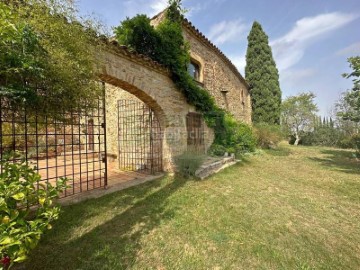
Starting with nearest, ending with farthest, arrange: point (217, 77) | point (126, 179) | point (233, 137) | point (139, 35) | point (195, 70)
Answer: point (126, 179)
point (139, 35)
point (233, 137)
point (195, 70)
point (217, 77)

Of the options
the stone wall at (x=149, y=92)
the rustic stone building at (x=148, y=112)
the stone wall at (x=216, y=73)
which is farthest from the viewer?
the stone wall at (x=216, y=73)

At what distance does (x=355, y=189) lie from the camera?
192 inches

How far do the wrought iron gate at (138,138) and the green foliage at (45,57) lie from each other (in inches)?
131

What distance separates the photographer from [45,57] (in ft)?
6.82

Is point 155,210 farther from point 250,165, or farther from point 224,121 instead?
point 224,121

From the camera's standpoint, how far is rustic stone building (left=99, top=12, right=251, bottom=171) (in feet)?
14.9

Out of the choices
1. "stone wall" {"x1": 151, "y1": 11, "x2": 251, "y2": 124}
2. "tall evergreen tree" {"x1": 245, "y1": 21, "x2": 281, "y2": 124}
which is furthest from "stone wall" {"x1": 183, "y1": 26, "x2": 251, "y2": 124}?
"tall evergreen tree" {"x1": 245, "y1": 21, "x2": 281, "y2": 124}

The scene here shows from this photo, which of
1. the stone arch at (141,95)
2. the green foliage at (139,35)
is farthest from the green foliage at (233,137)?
the green foliage at (139,35)

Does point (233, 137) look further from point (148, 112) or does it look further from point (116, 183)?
point (116, 183)

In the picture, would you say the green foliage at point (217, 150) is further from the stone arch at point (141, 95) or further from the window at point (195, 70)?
the window at point (195, 70)

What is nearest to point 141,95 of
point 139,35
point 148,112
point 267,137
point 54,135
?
point 148,112

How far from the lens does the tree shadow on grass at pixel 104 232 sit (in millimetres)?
2223

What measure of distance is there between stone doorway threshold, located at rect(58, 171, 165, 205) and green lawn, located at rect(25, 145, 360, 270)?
213mm

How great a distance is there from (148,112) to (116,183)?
242cm
